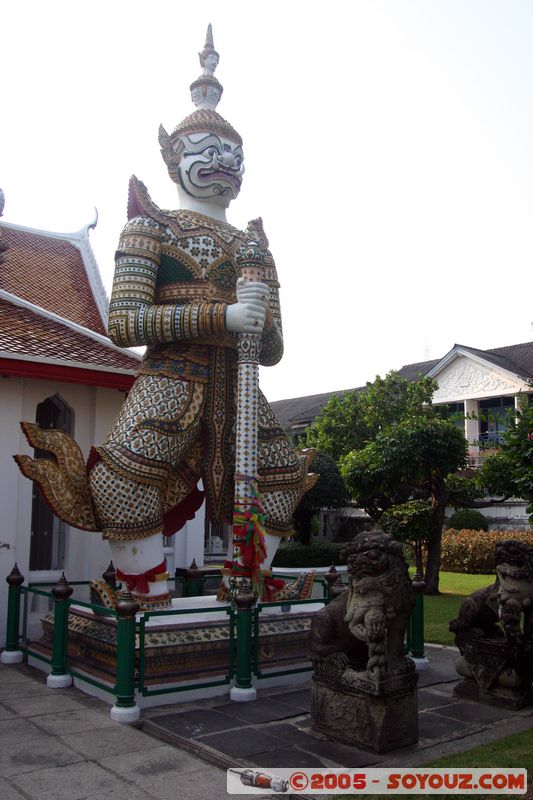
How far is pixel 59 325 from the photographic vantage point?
908 centimetres

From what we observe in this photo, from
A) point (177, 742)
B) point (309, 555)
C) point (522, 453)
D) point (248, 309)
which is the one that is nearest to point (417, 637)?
point (522, 453)

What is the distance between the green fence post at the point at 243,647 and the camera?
579 centimetres

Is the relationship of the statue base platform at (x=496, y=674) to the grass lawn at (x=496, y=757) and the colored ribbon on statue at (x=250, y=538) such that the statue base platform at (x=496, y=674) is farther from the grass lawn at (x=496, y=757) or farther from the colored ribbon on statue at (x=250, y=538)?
the colored ribbon on statue at (x=250, y=538)

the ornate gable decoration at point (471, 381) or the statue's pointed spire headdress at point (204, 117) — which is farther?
the ornate gable decoration at point (471, 381)

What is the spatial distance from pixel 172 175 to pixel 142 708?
16.2ft

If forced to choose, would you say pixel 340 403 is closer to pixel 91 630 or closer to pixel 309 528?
pixel 309 528

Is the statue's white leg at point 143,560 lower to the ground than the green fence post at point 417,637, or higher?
higher

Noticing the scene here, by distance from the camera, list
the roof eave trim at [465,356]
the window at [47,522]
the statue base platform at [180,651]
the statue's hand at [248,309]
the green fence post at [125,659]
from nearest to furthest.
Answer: the green fence post at [125,659] → the statue base platform at [180,651] → the statue's hand at [248,309] → the window at [47,522] → the roof eave trim at [465,356]

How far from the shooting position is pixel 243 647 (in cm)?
580

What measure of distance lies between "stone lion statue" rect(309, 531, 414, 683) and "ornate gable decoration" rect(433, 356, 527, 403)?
73.3ft

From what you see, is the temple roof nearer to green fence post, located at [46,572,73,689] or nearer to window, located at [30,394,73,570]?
window, located at [30,394,73,570]

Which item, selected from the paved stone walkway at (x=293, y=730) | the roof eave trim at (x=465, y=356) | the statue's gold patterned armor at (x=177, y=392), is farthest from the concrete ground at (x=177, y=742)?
the roof eave trim at (x=465, y=356)

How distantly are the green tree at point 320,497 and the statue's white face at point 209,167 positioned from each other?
1235cm

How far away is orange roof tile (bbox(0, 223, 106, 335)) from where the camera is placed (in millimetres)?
10203
